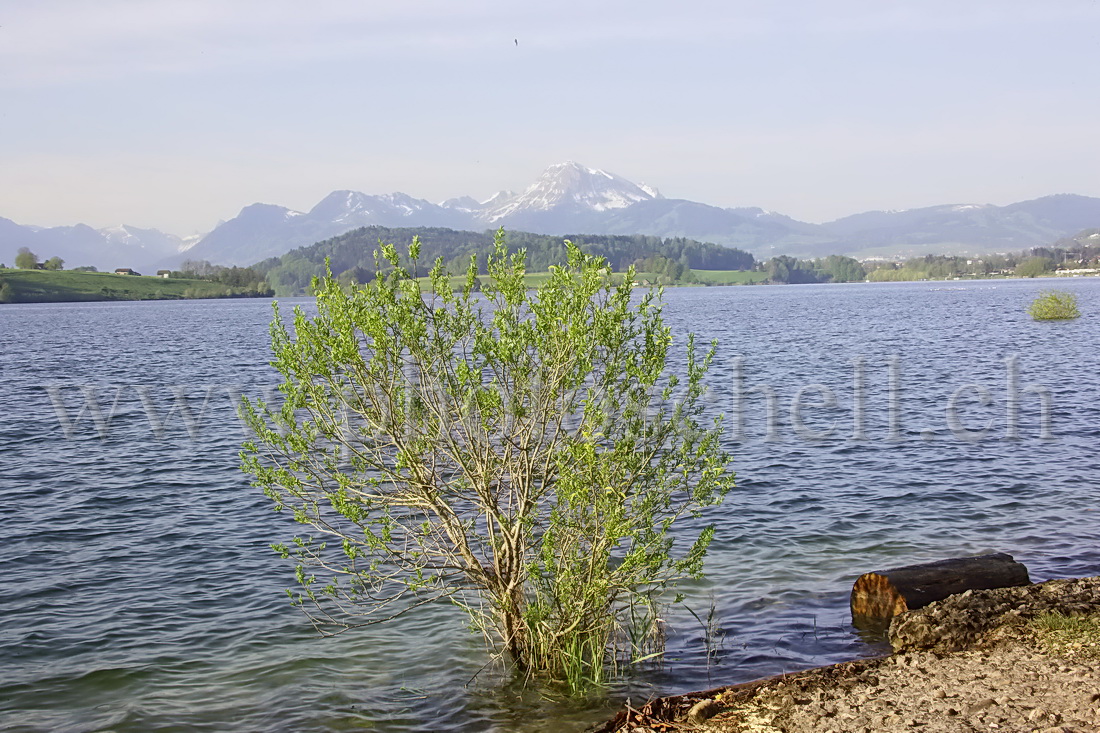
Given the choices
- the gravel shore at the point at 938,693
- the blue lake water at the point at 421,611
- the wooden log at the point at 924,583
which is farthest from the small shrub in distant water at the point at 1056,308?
the gravel shore at the point at 938,693

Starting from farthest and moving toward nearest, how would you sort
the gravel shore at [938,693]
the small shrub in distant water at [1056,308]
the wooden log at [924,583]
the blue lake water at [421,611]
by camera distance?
the small shrub in distant water at [1056,308] < the wooden log at [924,583] < the blue lake water at [421,611] < the gravel shore at [938,693]

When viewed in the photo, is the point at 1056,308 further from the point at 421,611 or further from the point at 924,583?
the point at 421,611

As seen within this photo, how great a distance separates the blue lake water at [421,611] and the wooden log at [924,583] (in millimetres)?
544

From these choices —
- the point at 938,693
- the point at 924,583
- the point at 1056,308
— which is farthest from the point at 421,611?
the point at 1056,308

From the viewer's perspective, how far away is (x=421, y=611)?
14406 millimetres

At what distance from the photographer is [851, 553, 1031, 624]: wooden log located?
12250 mm

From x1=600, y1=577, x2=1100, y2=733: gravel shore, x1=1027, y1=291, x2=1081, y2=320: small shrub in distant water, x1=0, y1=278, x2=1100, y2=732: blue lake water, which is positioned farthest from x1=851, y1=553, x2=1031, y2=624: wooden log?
x1=1027, y1=291, x2=1081, y2=320: small shrub in distant water

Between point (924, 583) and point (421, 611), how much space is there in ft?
23.4

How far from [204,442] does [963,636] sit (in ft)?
77.3

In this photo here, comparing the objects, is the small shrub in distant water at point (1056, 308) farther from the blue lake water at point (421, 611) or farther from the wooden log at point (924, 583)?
the wooden log at point (924, 583)

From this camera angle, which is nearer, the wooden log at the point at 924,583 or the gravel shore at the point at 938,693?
the gravel shore at the point at 938,693

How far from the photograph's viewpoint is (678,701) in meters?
9.23

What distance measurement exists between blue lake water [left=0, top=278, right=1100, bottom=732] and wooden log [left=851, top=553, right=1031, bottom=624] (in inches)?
21.4

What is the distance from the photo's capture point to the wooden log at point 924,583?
12.2m
